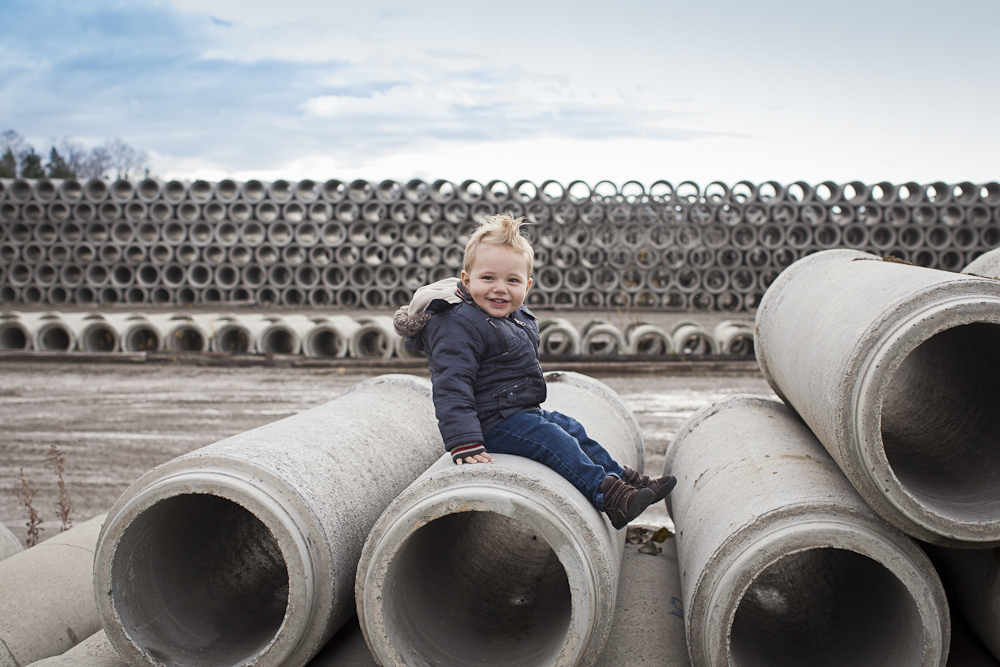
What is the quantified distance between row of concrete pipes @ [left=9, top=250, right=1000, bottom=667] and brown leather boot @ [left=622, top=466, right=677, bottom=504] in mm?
186

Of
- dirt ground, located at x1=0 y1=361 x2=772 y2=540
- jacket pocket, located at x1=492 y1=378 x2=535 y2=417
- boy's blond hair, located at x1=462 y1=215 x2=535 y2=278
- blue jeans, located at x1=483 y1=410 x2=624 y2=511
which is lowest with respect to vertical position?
dirt ground, located at x1=0 y1=361 x2=772 y2=540

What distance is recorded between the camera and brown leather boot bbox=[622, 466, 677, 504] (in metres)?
2.25

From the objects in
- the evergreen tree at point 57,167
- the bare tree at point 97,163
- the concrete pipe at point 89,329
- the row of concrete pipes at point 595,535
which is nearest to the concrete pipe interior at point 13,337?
the concrete pipe at point 89,329

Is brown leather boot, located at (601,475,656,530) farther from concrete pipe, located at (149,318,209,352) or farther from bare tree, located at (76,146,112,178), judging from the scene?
bare tree, located at (76,146,112,178)

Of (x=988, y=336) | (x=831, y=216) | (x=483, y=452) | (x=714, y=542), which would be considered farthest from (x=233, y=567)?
(x=831, y=216)

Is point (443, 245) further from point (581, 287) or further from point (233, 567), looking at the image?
point (233, 567)

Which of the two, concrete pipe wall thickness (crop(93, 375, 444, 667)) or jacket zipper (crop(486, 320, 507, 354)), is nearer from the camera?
concrete pipe wall thickness (crop(93, 375, 444, 667))

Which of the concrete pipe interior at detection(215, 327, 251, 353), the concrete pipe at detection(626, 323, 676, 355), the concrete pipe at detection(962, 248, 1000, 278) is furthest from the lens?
the concrete pipe at detection(626, 323, 676, 355)

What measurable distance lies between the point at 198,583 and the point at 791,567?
217 centimetres

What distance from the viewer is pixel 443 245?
12.8 m

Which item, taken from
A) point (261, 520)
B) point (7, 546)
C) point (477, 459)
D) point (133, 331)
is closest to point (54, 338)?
point (133, 331)

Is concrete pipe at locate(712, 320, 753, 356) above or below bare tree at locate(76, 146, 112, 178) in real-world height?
below

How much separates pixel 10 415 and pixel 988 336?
7.90 metres

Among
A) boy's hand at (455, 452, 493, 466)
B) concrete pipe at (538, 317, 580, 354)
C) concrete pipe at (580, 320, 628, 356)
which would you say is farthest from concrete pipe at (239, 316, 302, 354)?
boy's hand at (455, 452, 493, 466)
